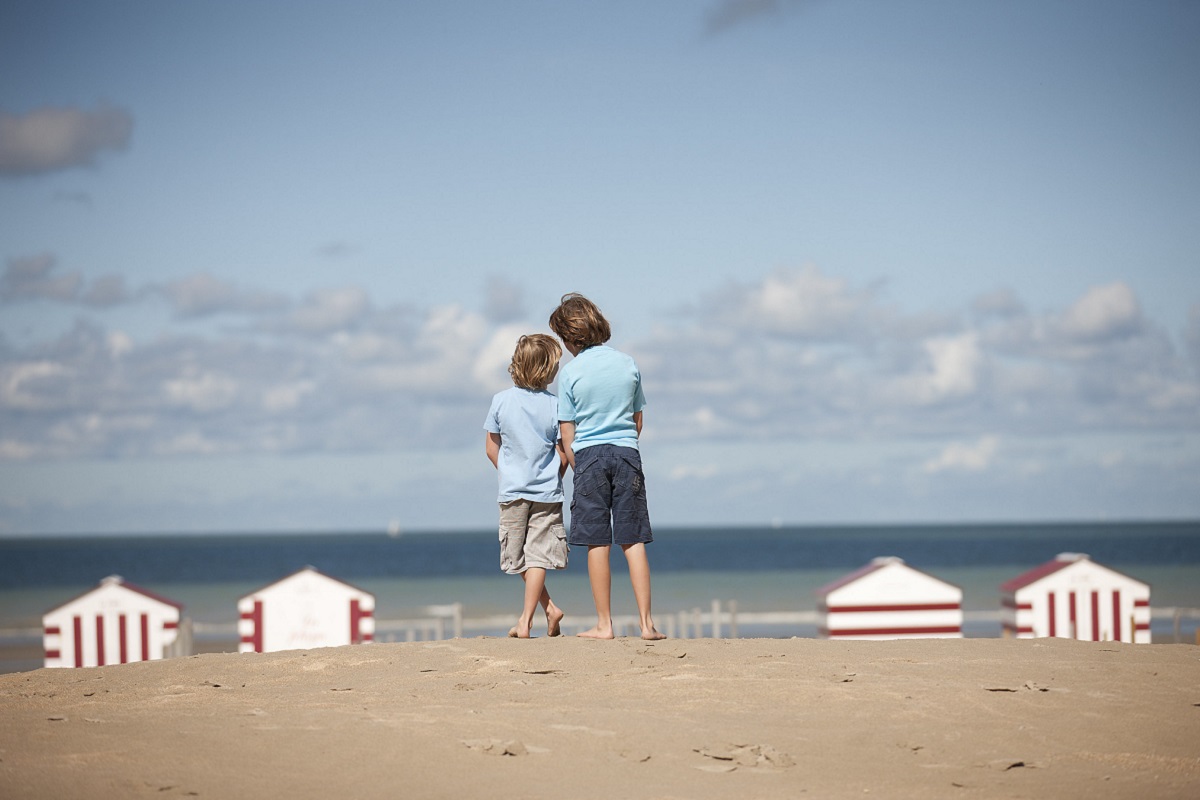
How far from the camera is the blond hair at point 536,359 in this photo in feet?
22.7

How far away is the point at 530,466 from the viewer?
686 centimetres

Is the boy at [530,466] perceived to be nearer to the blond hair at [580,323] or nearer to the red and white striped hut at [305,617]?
the blond hair at [580,323]

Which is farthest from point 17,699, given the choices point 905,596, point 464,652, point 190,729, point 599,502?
point 905,596

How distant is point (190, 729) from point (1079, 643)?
4.93 meters

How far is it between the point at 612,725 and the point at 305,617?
950cm

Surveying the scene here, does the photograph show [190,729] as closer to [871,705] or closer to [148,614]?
[871,705]

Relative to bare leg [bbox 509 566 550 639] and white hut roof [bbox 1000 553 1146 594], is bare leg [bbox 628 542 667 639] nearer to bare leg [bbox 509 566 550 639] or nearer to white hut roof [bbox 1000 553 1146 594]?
bare leg [bbox 509 566 550 639]

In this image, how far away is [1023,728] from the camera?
15.9 ft

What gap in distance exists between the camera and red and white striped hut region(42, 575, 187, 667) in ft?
44.8

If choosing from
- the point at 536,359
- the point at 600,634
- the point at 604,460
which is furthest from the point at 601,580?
the point at 536,359

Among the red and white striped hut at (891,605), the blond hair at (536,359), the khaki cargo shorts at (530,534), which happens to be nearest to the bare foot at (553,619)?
the khaki cargo shorts at (530,534)

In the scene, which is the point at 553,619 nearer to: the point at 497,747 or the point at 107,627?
the point at 497,747

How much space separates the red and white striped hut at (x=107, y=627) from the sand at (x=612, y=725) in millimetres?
7670

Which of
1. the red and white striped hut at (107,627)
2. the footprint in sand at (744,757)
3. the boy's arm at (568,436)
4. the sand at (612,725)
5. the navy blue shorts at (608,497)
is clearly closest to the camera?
the sand at (612,725)
